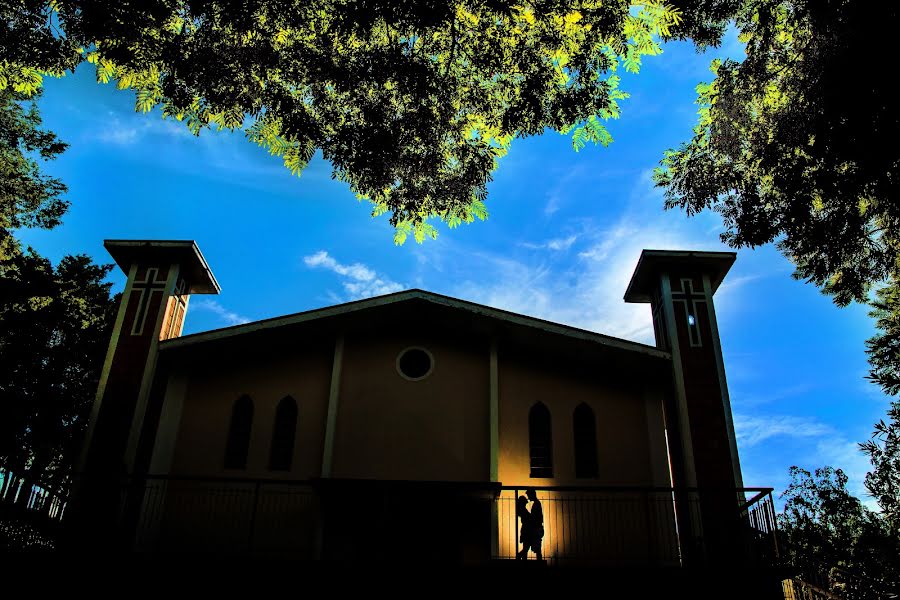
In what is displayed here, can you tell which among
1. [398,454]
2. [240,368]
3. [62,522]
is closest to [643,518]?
[398,454]

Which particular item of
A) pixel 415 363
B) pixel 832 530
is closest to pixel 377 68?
pixel 415 363

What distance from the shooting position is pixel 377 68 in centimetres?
923

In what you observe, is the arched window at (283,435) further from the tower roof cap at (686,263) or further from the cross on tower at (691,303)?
the cross on tower at (691,303)

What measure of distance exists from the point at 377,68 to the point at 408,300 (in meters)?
5.45

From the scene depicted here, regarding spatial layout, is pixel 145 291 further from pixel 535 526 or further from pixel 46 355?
pixel 46 355

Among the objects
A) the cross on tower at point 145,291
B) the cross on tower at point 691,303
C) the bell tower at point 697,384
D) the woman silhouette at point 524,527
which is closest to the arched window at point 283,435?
the cross on tower at point 145,291

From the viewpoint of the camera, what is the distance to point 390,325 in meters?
14.0

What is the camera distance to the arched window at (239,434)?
503 inches

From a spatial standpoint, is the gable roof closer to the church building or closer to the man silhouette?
the church building

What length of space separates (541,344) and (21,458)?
19.3 meters

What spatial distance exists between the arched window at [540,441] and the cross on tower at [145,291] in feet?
29.4

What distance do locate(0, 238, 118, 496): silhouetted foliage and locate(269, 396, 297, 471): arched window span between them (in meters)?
12.3

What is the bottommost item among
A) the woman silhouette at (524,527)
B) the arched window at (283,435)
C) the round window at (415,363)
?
the woman silhouette at (524,527)

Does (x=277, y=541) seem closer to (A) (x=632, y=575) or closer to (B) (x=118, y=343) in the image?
(B) (x=118, y=343)
